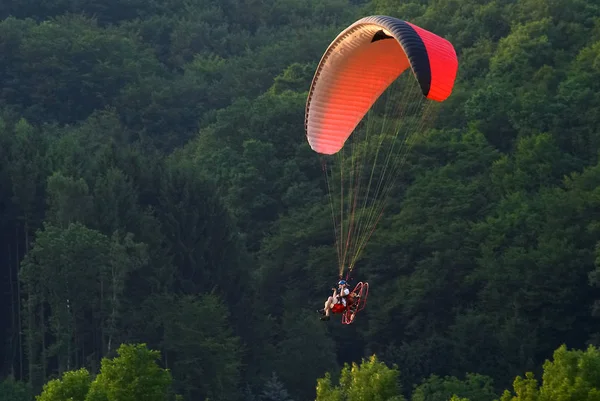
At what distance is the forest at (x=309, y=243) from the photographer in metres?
55.8

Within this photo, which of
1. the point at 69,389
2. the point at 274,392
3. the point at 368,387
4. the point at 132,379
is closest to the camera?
the point at 69,389

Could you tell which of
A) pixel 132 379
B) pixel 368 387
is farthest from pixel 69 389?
pixel 368 387

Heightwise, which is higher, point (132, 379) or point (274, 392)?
point (274, 392)

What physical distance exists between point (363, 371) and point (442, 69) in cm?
1771

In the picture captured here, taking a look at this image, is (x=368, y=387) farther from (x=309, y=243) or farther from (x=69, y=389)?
(x=309, y=243)

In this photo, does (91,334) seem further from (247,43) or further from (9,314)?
(247,43)

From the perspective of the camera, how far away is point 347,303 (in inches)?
1177

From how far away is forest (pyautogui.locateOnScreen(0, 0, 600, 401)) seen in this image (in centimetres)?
5575

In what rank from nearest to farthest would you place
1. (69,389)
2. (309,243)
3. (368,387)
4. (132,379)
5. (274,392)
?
1. (69,389)
2. (132,379)
3. (368,387)
4. (274,392)
5. (309,243)

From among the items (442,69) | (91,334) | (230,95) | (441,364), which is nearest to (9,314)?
(91,334)

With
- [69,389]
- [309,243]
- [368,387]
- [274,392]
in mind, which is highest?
[309,243]

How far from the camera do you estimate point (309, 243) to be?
64375 millimetres

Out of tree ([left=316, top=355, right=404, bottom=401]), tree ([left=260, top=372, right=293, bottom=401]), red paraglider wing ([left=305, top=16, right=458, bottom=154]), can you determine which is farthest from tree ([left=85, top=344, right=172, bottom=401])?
tree ([left=260, top=372, right=293, bottom=401])

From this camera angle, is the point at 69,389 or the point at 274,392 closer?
the point at 69,389
